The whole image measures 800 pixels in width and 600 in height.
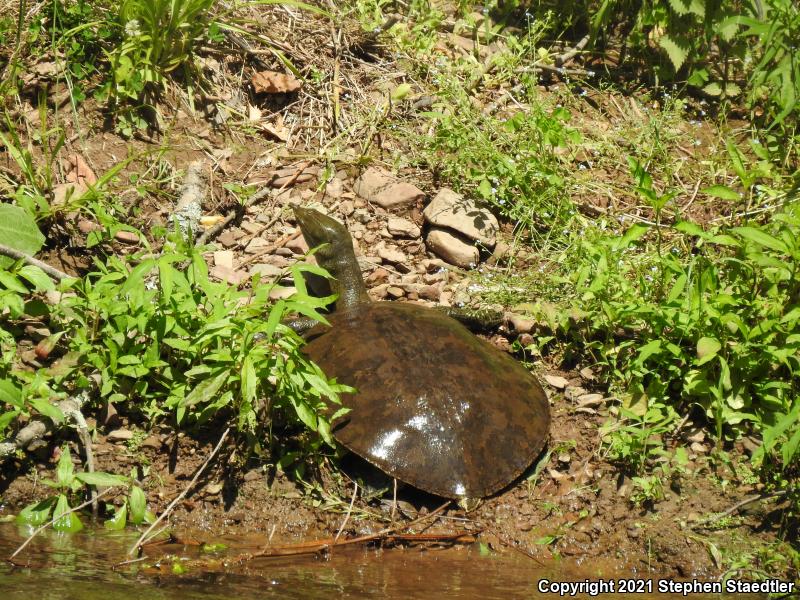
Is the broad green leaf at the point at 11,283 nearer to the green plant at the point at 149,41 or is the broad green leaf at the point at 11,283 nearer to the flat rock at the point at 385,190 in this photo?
the green plant at the point at 149,41

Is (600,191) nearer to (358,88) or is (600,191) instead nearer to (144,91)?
(358,88)

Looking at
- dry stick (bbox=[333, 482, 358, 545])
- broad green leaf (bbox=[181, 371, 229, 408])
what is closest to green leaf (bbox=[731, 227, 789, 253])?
dry stick (bbox=[333, 482, 358, 545])

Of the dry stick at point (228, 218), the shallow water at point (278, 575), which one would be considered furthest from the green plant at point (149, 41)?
the shallow water at point (278, 575)

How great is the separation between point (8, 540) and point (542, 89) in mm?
4552

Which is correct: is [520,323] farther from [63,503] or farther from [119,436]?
[63,503]

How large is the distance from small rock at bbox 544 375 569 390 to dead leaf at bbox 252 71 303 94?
2741 mm

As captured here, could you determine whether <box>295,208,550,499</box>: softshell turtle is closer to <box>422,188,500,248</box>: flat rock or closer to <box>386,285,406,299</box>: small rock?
<box>386,285,406,299</box>: small rock

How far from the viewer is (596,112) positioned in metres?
6.12

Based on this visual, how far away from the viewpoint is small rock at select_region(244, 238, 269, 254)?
16.4 feet

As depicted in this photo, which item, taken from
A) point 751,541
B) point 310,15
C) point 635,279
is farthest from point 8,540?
point 310,15

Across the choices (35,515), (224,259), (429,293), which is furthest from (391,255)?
(35,515)

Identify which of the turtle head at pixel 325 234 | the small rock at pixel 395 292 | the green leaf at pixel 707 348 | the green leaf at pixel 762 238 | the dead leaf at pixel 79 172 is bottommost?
the small rock at pixel 395 292

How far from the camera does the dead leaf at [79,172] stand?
4.96m

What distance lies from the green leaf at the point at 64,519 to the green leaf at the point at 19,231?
51.0 inches
